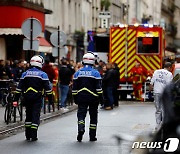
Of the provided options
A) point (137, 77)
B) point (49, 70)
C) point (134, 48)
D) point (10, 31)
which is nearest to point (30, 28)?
point (49, 70)

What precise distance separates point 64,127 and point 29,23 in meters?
5.21

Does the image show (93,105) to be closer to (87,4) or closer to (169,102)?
(169,102)

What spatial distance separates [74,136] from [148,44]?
17.0m

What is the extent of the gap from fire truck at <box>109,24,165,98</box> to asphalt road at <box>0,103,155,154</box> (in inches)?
335

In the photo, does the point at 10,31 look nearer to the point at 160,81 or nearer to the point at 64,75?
the point at 64,75

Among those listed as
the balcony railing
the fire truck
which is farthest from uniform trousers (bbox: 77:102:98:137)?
the balcony railing

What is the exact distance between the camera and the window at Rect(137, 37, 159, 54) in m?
32.5

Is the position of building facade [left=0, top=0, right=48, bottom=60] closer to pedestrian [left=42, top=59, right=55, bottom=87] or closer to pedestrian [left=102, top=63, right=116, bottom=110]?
pedestrian [left=102, top=63, right=116, bottom=110]

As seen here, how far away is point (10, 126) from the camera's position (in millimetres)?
18344

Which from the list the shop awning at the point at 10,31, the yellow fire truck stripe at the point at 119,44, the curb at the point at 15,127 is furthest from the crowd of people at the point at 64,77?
the shop awning at the point at 10,31

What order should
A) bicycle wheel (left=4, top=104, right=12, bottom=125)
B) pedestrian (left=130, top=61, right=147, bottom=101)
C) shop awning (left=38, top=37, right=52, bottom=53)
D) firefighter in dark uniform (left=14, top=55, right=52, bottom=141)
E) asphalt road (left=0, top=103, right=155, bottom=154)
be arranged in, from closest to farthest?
asphalt road (left=0, top=103, right=155, bottom=154) → firefighter in dark uniform (left=14, top=55, right=52, bottom=141) → bicycle wheel (left=4, top=104, right=12, bottom=125) → pedestrian (left=130, top=61, right=147, bottom=101) → shop awning (left=38, top=37, right=52, bottom=53)

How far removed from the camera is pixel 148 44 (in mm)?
32531

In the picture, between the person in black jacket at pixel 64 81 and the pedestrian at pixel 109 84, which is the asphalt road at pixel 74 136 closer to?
the person in black jacket at pixel 64 81

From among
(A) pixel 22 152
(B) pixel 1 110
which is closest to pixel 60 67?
(B) pixel 1 110
